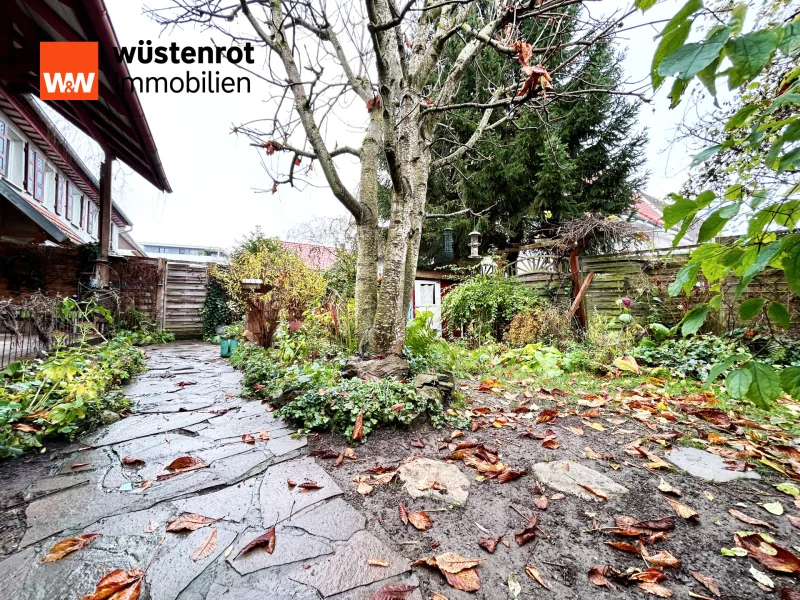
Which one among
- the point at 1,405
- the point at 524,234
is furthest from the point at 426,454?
the point at 524,234

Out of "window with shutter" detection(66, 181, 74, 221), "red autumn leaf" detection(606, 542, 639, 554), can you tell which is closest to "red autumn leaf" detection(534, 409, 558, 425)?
"red autumn leaf" detection(606, 542, 639, 554)

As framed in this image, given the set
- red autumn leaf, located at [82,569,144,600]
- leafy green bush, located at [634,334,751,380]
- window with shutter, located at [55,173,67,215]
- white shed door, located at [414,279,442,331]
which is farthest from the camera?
window with shutter, located at [55,173,67,215]

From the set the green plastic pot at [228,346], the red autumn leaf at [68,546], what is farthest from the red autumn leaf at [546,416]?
the green plastic pot at [228,346]

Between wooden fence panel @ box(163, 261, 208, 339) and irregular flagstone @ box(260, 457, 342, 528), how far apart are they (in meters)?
8.17

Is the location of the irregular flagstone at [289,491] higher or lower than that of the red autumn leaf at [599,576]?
lower

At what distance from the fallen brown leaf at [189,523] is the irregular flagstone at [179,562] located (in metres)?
0.02

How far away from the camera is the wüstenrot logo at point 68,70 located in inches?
166

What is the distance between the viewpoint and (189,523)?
1398mm

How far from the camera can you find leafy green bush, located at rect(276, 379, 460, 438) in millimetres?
2305

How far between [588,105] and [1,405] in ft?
36.7

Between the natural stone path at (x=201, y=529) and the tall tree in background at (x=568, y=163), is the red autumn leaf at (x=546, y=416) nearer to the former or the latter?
the natural stone path at (x=201, y=529)

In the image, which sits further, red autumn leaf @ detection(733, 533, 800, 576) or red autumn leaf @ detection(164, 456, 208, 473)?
red autumn leaf @ detection(164, 456, 208, 473)

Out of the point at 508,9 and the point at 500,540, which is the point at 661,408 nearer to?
the point at 500,540

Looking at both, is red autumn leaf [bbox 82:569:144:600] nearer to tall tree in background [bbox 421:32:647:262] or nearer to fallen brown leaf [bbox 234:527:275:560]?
fallen brown leaf [bbox 234:527:275:560]
